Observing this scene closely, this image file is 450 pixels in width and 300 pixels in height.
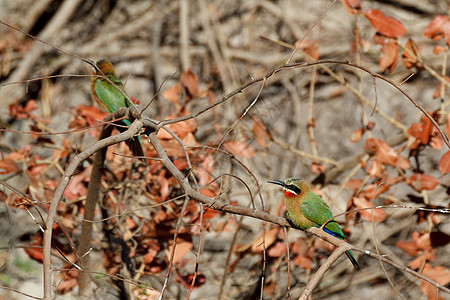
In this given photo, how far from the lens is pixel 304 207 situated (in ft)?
8.61

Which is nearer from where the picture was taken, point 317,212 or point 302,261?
point 317,212

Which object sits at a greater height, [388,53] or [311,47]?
[388,53]

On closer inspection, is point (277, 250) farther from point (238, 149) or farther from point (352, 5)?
point (352, 5)

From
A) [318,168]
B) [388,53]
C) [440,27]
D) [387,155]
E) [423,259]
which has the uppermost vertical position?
[440,27]

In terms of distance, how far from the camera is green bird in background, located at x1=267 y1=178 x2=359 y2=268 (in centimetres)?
260

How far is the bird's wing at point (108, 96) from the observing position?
3186 mm

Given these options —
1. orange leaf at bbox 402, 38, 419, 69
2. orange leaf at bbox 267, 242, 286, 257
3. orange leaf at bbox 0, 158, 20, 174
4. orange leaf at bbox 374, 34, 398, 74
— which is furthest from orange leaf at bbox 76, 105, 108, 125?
orange leaf at bbox 402, 38, 419, 69

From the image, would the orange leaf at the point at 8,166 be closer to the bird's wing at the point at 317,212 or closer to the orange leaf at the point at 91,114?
the orange leaf at the point at 91,114

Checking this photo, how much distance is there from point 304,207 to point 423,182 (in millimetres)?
891

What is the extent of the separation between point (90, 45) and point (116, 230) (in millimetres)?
3844

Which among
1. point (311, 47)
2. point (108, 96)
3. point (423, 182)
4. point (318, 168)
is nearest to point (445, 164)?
point (423, 182)

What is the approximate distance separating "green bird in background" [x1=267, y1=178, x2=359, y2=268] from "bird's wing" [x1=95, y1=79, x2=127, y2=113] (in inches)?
48.4

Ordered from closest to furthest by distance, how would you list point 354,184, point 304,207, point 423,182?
point 304,207
point 423,182
point 354,184

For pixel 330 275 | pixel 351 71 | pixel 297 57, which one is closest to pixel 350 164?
pixel 330 275
